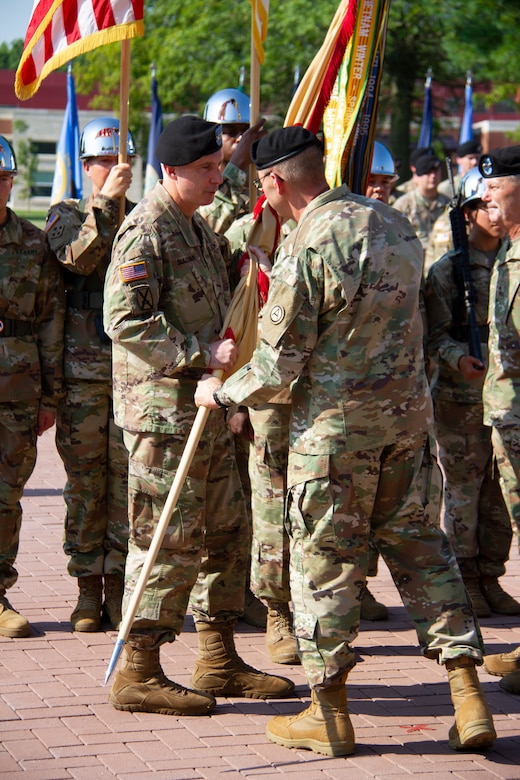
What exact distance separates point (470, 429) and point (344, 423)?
2.39 meters

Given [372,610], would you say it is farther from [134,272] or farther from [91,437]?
[134,272]

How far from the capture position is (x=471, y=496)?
6934 mm

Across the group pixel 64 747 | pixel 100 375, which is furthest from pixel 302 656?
pixel 100 375

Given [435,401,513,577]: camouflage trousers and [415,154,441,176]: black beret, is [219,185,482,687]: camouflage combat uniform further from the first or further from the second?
[415,154,441,176]: black beret

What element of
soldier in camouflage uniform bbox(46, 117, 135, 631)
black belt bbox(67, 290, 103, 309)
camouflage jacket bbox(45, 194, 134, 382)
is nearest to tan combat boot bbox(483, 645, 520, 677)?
soldier in camouflage uniform bbox(46, 117, 135, 631)

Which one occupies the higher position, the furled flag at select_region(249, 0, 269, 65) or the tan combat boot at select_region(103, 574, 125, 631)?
the furled flag at select_region(249, 0, 269, 65)

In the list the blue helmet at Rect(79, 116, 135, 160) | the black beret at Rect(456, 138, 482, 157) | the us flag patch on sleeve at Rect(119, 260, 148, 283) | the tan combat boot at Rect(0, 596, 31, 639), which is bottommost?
the tan combat boot at Rect(0, 596, 31, 639)

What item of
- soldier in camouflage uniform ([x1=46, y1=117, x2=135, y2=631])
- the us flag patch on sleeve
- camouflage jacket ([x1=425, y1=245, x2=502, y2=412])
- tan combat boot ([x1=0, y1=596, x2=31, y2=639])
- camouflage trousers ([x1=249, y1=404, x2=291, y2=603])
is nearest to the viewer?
the us flag patch on sleeve

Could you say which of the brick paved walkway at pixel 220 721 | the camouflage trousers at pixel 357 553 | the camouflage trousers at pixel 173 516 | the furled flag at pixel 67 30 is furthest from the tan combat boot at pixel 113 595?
the furled flag at pixel 67 30

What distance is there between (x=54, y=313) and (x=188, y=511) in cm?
180

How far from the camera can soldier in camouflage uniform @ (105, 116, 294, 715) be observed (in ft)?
16.5

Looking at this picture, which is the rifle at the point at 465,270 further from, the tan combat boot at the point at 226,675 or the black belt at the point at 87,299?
the tan combat boot at the point at 226,675

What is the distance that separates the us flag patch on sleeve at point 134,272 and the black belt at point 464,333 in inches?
97.6

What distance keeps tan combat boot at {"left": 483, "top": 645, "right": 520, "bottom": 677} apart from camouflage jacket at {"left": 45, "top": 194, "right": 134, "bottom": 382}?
2.50 meters
